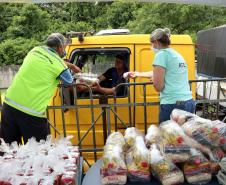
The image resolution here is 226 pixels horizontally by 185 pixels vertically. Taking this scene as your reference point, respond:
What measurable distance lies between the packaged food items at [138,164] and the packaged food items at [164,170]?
5 cm

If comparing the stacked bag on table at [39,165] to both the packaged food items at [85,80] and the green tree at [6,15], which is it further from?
the green tree at [6,15]

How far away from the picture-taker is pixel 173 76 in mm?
4008

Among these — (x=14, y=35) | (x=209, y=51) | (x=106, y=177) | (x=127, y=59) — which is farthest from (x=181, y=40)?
(x=14, y=35)

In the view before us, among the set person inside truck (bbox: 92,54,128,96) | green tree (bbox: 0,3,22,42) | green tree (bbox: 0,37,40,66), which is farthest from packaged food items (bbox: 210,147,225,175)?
green tree (bbox: 0,3,22,42)

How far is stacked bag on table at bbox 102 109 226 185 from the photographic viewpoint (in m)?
2.39

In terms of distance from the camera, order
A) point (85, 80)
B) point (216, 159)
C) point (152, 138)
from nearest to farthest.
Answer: point (216, 159) → point (152, 138) → point (85, 80)

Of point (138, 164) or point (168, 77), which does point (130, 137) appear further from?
point (168, 77)

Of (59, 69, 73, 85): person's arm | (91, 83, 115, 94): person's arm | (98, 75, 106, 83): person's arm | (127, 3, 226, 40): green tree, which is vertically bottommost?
(91, 83, 115, 94): person's arm

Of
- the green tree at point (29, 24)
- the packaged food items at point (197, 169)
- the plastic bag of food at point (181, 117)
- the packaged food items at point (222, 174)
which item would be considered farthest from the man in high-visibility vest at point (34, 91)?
the green tree at point (29, 24)

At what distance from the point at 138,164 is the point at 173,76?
1764 mm

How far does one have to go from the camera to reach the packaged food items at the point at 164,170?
2355mm

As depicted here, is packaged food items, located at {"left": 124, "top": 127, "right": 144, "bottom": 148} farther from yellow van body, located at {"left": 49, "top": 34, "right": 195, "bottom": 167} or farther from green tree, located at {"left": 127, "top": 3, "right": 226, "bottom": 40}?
green tree, located at {"left": 127, "top": 3, "right": 226, "bottom": 40}

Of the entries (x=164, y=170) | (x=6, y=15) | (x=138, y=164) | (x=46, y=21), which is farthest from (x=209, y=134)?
(x=6, y=15)

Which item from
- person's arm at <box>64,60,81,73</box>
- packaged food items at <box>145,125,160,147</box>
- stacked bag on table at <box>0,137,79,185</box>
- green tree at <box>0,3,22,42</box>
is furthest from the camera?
green tree at <box>0,3,22,42</box>
